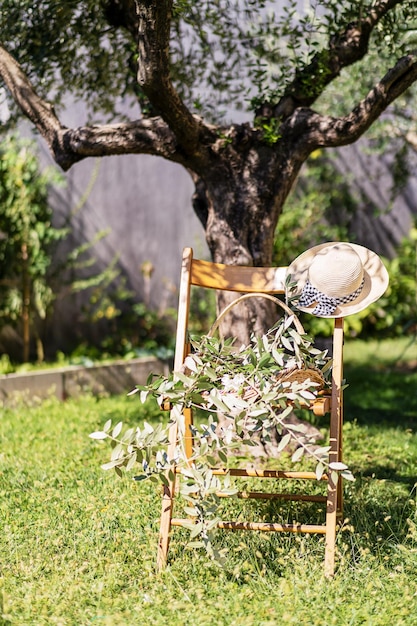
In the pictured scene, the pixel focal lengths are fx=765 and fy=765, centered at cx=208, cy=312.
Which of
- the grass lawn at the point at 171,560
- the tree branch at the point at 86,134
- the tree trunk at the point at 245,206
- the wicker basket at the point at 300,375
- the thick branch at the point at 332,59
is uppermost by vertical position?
the thick branch at the point at 332,59

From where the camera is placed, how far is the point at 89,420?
192 inches

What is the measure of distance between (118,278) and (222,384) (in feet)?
14.3

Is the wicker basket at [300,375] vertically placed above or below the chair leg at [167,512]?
above

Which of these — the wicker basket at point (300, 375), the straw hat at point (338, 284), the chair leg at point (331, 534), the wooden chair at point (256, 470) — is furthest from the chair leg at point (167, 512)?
the straw hat at point (338, 284)

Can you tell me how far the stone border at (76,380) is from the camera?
18.0 ft

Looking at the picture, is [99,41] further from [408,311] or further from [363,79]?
[408,311]

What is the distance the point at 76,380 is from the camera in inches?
225

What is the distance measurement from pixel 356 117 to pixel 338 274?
1109 mm

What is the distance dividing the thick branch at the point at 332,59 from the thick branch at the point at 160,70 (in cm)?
66

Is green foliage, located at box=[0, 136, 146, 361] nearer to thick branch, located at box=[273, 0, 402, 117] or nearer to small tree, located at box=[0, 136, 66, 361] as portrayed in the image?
small tree, located at box=[0, 136, 66, 361]

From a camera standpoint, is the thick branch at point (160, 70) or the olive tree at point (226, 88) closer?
the thick branch at point (160, 70)

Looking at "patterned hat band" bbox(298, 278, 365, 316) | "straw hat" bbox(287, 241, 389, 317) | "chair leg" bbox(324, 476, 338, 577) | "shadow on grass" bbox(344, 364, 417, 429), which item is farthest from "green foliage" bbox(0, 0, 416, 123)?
"chair leg" bbox(324, 476, 338, 577)

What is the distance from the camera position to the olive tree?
3883mm

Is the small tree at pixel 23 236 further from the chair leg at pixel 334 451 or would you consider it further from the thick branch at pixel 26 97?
the chair leg at pixel 334 451
